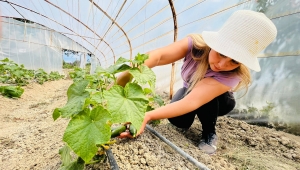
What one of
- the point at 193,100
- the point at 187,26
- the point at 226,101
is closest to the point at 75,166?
the point at 193,100

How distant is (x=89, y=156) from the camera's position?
0.57 meters

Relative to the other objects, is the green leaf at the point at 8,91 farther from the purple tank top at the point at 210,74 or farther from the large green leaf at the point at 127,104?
the large green leaf at the point at 127,104

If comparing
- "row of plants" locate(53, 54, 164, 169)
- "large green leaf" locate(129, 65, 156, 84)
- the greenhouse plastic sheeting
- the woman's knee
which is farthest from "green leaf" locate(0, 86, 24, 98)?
the woman's knee

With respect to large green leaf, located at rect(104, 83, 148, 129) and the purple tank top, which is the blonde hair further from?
large green leaf, located at rect(104, 83, 148, 129)

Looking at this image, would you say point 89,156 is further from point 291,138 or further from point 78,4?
point 78,4

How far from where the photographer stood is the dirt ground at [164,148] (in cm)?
97

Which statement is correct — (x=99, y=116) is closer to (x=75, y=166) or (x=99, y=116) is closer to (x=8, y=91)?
(x=75, y=166)

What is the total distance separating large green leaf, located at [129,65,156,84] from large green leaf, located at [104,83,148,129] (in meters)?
0.03

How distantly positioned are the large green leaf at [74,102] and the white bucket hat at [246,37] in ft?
2.15

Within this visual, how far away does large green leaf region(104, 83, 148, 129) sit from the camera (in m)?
0.59

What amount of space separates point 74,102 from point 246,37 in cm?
84

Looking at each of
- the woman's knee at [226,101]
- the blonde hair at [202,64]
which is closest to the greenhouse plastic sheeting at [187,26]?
the woman's knee at [226,101]

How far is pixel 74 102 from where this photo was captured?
0.74m

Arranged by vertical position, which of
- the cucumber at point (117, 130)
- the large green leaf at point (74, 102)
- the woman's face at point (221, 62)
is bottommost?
the cucumber at point (117, 130)
